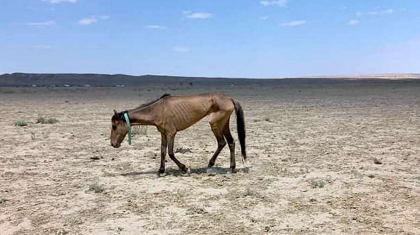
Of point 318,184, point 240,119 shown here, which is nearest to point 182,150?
point 240,119

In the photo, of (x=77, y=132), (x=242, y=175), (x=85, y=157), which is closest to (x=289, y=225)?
(x=242, y=175)

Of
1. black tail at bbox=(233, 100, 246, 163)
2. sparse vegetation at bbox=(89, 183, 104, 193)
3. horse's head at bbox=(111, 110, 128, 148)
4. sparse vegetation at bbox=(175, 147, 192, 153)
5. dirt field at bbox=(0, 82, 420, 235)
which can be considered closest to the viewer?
dirt field at bbox=(0, 82, 420, 235)

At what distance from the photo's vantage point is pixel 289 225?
6.12m

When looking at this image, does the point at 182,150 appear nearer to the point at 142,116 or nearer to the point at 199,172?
the point at 199,172

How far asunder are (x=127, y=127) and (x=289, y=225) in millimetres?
4181

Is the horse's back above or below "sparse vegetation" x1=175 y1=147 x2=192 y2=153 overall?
above

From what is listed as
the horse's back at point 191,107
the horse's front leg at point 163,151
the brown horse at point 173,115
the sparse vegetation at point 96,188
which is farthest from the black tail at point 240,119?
the sparse vegetation at point 96,188

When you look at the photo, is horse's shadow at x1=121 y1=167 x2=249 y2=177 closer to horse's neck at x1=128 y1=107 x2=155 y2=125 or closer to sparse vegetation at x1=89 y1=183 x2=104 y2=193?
horse's neck at x1=128 y1=107 x2=155 y2=125

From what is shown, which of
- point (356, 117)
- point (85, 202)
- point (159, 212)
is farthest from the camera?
point (356, 117)

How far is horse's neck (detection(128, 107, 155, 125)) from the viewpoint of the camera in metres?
9.08

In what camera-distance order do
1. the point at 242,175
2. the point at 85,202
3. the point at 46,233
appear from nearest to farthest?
1. the point at 46,233
2. the point at 85,202
3. the point at 242,175

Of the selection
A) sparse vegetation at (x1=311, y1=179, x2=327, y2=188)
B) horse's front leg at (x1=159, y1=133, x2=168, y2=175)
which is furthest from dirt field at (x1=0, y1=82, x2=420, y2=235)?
horse's front leg at (x1=159, y1=133, x2=168, y2=175)

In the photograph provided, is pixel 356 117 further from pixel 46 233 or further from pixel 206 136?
pixel 46 233

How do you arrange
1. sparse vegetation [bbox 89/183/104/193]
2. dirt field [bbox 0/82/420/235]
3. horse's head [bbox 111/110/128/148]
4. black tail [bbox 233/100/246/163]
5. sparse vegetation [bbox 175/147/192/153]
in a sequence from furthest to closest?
sparse vegetation [bbox 175/147/192/153] → black tail [bbox 233/100/246/163] → horse's head [bbox 111/110/128/148] → sparse vegetation [bbox 89/183/104/193] → dirt field [bbox 0/82/420/235]
